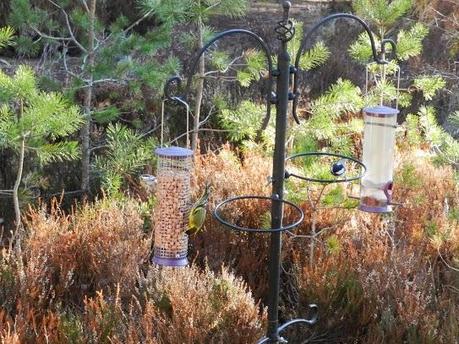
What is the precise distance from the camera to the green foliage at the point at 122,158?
4477 mm

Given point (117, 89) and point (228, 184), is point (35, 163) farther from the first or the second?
point (228, 184)

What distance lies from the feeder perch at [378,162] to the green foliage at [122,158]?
2044 mm

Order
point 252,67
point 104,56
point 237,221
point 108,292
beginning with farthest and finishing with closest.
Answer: point 104,56 → point 252,67 → point 237,221 → point 108,292

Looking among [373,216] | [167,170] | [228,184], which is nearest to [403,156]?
[373,216]

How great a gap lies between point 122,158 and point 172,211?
2.02m

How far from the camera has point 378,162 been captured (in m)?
2.72

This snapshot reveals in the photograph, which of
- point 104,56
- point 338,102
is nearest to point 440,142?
point 338,102

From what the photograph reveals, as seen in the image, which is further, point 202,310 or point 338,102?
point 338,102

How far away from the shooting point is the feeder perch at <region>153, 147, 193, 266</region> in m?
2.52

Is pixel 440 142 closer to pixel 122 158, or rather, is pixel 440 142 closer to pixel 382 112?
pixel 382 112

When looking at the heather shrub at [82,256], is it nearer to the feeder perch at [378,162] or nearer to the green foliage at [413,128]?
the feeder perch at [378,162]

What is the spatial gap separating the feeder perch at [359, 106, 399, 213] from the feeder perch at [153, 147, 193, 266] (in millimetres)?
634

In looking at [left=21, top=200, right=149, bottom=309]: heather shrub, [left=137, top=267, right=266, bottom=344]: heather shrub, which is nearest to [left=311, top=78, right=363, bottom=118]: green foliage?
[left=21, top=200, right=149, bottom=309]: heather shrub

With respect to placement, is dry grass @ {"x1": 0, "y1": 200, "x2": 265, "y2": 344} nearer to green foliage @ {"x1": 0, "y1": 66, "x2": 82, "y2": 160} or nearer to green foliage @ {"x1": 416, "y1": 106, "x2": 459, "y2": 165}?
green foliage @ {"x1": 0, "y1": 66, "x2": 82, "y2": 160}
